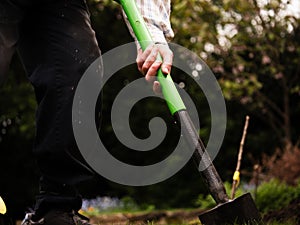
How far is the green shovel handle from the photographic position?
1834mm

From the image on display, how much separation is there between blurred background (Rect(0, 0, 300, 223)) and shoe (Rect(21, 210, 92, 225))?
3166 mm

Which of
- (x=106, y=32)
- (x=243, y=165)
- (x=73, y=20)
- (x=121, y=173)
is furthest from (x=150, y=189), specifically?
(x=73, y=20)

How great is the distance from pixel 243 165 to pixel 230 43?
2.54 meters

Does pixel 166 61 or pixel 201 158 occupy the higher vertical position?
pixel 166 61

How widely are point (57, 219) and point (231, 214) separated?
1.77 ft

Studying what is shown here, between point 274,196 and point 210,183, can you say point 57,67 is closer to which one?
point 210,183

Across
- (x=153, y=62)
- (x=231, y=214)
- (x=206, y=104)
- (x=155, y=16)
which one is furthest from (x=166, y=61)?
(x=206, y=104)

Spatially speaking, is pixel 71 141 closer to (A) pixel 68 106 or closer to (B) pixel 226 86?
(A) pixel 68 106

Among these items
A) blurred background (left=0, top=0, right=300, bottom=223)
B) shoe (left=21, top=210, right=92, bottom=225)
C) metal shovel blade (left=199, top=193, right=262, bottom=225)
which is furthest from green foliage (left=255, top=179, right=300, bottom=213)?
shoe (left=21, top=210, right=92, bottom=225)

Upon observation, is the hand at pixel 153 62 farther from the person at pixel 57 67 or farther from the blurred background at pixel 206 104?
the blurred background at pixel 206 104

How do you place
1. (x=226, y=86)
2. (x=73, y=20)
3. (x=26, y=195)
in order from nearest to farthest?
(x=73, y=20), (x=226, y=86), (x=26, y=195)

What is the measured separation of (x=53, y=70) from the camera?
6.34 feet

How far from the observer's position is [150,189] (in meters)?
8.52

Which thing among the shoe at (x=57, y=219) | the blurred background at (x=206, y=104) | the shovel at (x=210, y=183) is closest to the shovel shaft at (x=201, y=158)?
the shovel at (x=210, y=183)
